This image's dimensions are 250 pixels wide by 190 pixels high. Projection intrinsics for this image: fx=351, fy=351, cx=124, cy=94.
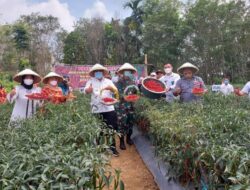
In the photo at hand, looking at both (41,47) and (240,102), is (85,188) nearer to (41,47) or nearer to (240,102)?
(240,102)

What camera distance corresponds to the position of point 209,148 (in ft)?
9.38

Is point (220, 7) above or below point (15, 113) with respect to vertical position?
above

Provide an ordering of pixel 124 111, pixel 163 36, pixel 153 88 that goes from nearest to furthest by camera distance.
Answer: pixel 124 111 → pixel 153 88 → pixel 163 36

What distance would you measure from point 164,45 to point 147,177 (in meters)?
21.5

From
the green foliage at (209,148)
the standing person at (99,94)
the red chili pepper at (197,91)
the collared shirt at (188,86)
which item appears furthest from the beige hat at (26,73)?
the red chili pepper at (197,91)

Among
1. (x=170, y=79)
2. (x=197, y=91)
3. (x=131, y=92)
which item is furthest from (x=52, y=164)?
(x=170, y=79)

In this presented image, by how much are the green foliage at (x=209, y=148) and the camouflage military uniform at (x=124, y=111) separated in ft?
6.09

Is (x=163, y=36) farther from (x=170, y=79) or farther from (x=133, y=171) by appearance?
(x=133, y=171)

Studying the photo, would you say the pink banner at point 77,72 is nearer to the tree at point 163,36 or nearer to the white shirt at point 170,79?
the white shirt at point 170,79

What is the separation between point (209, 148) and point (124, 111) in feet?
12.7

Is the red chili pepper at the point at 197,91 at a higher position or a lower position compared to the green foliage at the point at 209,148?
higher

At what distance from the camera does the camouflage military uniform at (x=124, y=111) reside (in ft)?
21.7

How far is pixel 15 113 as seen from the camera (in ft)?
17.9

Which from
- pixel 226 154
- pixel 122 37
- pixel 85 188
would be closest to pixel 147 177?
pixel 226 154
